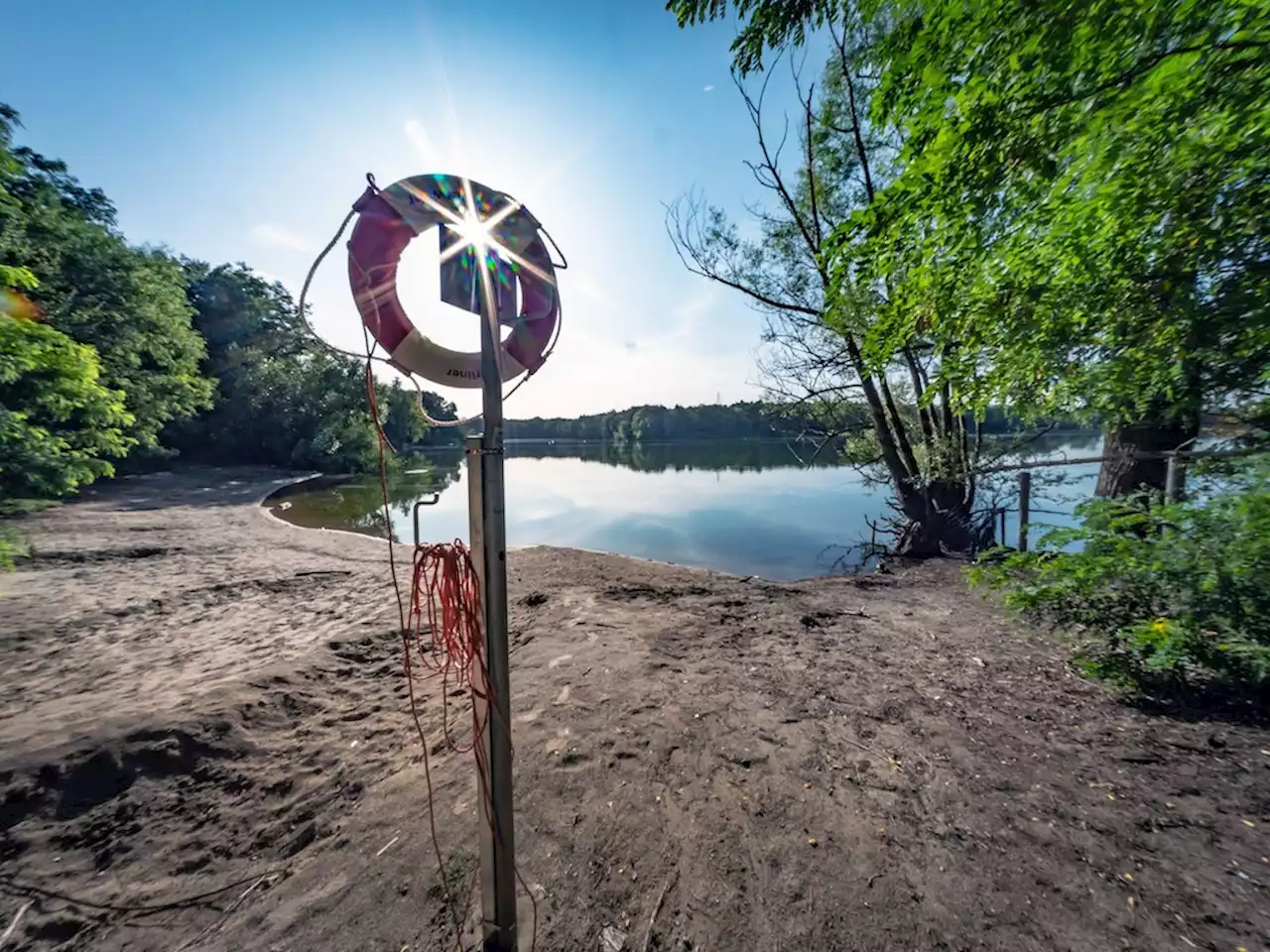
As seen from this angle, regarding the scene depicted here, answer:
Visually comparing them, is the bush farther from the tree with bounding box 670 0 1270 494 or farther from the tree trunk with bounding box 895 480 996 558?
the tree trunk with bounding box 895 480 996 558

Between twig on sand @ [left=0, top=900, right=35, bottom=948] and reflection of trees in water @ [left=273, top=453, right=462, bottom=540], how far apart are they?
713 cm

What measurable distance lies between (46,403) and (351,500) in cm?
1052

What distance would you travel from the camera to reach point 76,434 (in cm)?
748

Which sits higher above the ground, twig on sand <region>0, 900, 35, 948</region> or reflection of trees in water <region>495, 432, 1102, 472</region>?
reflection of trees in water <region>495, 432, 1102, 472</region>

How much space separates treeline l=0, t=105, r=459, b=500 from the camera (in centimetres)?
557

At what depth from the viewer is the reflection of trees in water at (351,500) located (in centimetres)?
1277

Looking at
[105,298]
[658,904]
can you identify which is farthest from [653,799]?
[105,298]

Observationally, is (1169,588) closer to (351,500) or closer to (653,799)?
(653,799)

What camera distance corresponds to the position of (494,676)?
4.50 ft

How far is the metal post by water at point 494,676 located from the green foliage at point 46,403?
5.60 metres

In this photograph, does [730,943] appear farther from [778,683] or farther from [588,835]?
[778,683]

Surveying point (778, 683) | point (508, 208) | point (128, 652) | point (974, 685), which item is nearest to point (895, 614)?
point (974, 685)

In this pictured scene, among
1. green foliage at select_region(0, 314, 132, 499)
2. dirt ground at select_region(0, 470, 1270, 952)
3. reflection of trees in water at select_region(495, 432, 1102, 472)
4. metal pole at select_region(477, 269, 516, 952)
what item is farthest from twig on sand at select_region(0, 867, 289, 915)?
reflection of trees in water at select_region(495, 432, 1102, 472)

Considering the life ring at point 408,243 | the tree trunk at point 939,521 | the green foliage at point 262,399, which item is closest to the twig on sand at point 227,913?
the life ring at point 408,243
